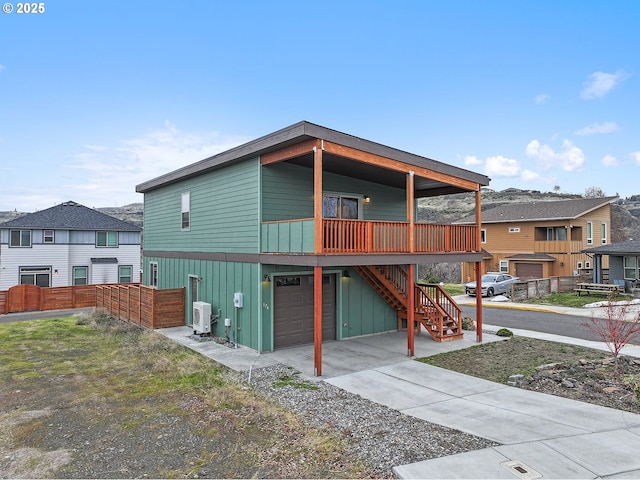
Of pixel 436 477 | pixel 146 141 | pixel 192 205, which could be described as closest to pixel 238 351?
pixel 192 205

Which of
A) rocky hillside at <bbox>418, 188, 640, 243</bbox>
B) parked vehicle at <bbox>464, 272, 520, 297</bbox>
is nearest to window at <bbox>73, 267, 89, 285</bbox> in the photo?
parked vehicle at <bbox>464, 272, 520, 297</bbox>

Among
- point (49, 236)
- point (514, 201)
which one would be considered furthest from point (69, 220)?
point (514, 201)

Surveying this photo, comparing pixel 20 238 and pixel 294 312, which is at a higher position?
pixel 20 238

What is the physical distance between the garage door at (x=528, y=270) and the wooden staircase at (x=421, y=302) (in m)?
20.2

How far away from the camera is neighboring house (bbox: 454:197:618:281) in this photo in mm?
29453

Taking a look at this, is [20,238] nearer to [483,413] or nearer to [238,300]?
[238,300]

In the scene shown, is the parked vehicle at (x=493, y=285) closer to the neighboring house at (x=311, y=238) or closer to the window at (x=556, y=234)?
the window at (x=556, y=234)

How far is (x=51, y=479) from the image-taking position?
474 centimetres

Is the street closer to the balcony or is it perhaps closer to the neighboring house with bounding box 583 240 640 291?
the balcony

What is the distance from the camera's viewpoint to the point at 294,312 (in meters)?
11.9

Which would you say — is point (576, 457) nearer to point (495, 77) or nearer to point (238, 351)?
point (238, 351)

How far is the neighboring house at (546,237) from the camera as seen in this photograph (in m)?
29.5

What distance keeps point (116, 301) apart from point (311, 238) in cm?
1249

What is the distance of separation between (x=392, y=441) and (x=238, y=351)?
6.56 m
